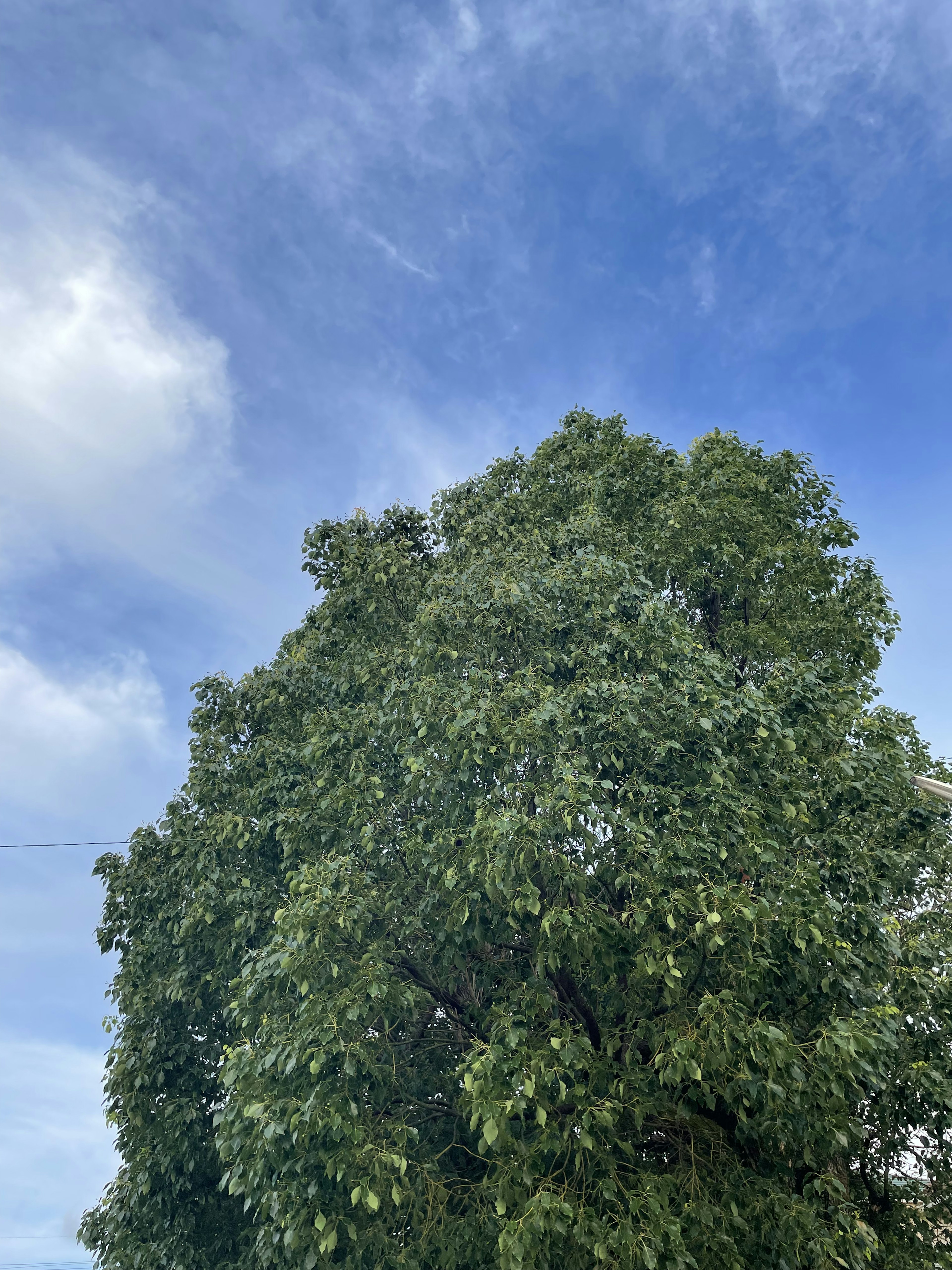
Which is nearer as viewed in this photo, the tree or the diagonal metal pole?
the tree

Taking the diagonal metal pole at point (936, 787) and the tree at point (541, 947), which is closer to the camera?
A: the tree at point (541, 947)

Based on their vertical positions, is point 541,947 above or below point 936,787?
below

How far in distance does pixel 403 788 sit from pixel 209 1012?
5322 mm

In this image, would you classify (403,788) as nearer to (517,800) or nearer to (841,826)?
(517,800)

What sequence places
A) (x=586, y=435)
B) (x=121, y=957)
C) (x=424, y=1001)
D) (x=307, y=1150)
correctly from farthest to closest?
1. (x=586, y=435)
2. (x=121, y=957)
3. (x=424, y=1001)
4. (x=307, y=1150)

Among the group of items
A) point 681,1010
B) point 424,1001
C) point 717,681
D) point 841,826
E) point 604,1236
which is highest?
point 717,681

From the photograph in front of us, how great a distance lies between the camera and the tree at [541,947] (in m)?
7.87

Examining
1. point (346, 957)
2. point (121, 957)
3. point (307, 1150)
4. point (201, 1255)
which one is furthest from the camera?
point (121, 957)

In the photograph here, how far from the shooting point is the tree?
7867 mm

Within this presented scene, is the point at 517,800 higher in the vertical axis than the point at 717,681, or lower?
lower

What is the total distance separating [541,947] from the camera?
8344 millimetres

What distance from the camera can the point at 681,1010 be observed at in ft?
27.1

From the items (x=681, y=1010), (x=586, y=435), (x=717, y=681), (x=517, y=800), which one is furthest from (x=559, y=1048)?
(x=586, y=435)

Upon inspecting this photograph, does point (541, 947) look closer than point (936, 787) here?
Yes
